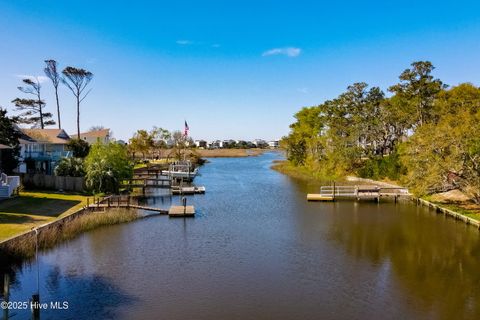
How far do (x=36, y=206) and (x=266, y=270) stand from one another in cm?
2130

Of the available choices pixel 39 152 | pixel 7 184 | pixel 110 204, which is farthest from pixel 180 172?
pixel 7 184

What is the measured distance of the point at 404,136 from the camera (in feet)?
230

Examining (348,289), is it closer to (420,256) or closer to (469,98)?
(420,256)

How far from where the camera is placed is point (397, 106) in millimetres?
65250

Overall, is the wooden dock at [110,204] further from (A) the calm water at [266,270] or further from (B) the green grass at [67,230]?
(A) the calm water at [266,270]

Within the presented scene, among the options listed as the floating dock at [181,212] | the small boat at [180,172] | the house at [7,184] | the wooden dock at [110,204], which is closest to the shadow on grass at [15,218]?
the wooden dock at [110,204]

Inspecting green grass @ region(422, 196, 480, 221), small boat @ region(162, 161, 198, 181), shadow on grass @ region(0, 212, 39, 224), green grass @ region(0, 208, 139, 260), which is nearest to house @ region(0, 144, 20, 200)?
shadow on grass @ region(0, 212, 39, 224)

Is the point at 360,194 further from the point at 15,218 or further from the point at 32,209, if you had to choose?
the point at 15,218

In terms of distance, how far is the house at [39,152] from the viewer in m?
49.4

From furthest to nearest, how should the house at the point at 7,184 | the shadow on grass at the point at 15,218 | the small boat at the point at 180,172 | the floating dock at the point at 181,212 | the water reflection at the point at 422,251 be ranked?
the small boat at the point at 180,172 → the floating dock at the point at 181,212 → the house at the point at 7,184 → the shadow on grass at the point at 15,218 → the water reflection at the point at 422,251

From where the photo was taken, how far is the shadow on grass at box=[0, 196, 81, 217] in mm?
31022

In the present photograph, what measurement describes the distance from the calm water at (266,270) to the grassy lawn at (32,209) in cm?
295

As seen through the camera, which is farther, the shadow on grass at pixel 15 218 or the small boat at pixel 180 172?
the small boat at pixel 180 172

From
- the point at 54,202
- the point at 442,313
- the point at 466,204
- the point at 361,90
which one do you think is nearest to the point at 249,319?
the point at 442,313
